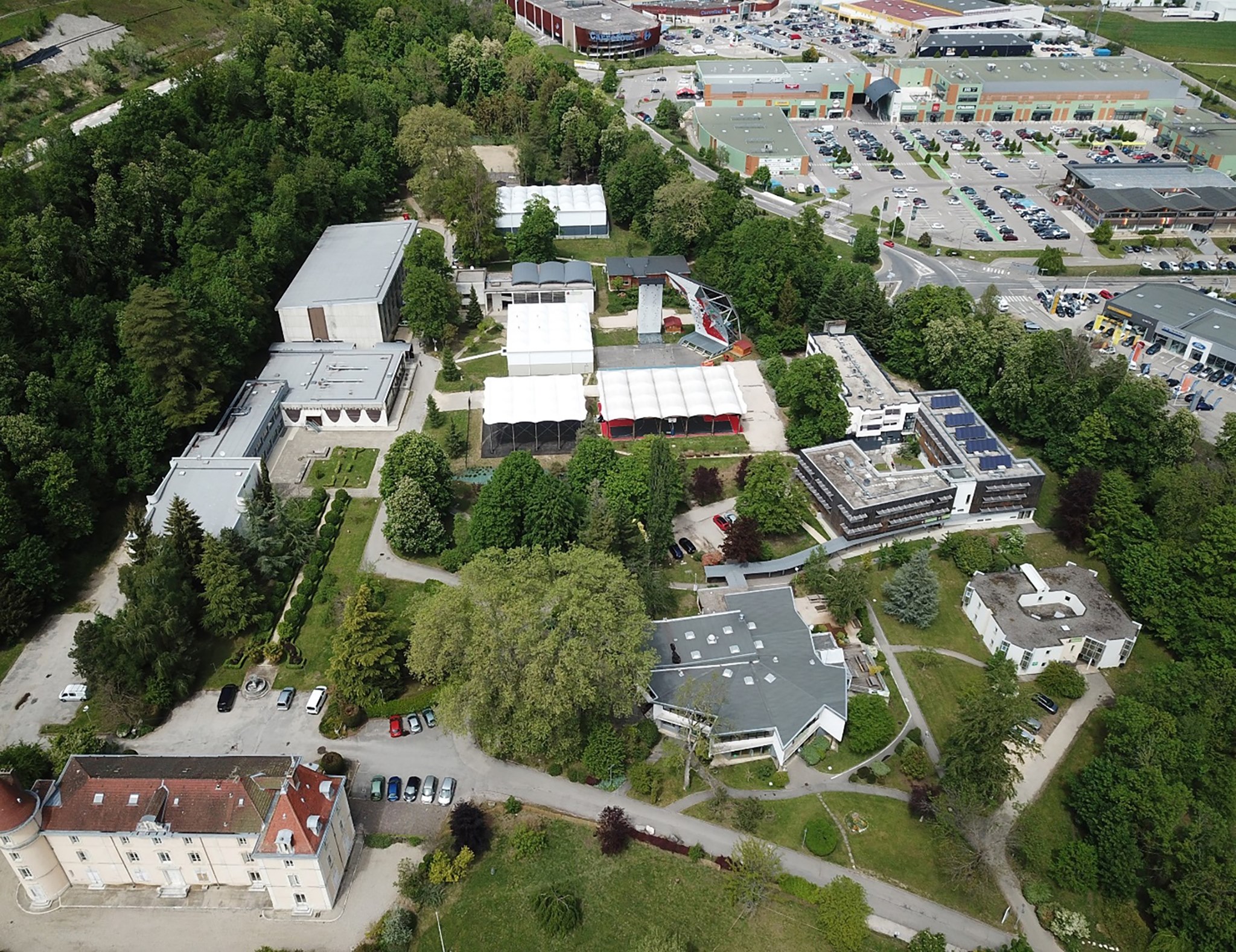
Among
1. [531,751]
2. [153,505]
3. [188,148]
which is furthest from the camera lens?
[188,148]

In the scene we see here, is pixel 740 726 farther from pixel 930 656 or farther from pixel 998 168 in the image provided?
pixel 998 168

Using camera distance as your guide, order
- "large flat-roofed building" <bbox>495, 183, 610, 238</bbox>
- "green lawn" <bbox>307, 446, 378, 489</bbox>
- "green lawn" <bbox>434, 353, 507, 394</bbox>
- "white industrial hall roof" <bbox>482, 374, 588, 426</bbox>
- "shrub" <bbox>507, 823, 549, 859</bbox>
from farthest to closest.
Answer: "large flat-roofed building" <bbox>495, 183, 610, 238</bbox> → "green lawn" <bbox>434, 353, 507, 394</bbox> → "white industrial hall roof" <bbox>482, 374, 588, 426</bbox> → "green lawn" <bbox>307, 446, 378, 489</bbox> → "shrub" <bbox>507, 823, 549, 859</bbox>

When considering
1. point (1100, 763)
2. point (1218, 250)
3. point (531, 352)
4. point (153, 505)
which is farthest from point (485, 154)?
point (1100, 763)

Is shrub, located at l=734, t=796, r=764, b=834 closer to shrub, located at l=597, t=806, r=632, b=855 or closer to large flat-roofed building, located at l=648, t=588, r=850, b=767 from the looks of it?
large flat-roofed building, located at l=648, t=588, r=850, b=767

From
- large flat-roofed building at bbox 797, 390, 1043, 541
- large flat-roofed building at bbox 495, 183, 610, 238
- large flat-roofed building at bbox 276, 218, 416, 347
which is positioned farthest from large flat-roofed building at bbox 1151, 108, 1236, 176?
large flat-roofed building at bbox 276, 218, 416, 347

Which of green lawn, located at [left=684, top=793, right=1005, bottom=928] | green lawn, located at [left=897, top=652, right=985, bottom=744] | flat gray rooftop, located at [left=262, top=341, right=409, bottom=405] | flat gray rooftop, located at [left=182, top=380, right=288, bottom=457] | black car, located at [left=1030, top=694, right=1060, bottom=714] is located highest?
flat gray rooftop, located at [left=182, top=380, right=288, bottom=457]

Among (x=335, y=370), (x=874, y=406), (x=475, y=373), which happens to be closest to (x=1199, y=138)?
(x=874, y=406)
